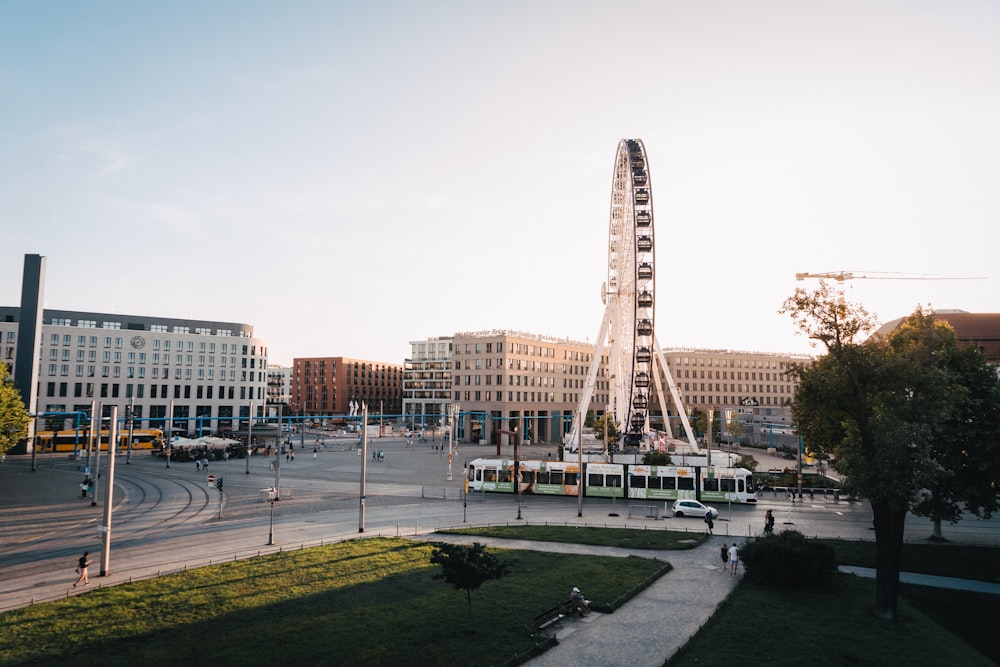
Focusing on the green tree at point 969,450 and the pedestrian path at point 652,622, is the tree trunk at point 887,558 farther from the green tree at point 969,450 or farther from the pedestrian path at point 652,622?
the green tree at point 969,450

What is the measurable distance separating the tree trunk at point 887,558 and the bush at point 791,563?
3.10m

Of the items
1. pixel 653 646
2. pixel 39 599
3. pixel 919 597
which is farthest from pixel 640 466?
pixel 39 599

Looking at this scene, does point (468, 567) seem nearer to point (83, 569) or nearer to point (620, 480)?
point (83, 569)

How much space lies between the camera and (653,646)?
1869 cm

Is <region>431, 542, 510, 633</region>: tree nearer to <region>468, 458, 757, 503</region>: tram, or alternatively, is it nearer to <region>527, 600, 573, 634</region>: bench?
<region>527, 600, 573, 634</region>: bench

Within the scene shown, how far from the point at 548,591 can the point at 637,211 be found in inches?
2060

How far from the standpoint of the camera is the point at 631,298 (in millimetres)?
74562

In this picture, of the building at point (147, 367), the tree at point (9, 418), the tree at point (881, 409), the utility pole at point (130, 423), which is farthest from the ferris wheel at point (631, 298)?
the building at point (147, 367)

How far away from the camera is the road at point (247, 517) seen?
28.8m

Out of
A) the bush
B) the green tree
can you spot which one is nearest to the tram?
the green tree

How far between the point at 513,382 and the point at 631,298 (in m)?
41.1

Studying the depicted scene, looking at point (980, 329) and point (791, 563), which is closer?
point (791, 563)

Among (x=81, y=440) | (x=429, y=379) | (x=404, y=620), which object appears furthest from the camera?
(x=429, y=379)

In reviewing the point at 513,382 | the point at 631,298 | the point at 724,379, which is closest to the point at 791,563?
the point at 631,298
